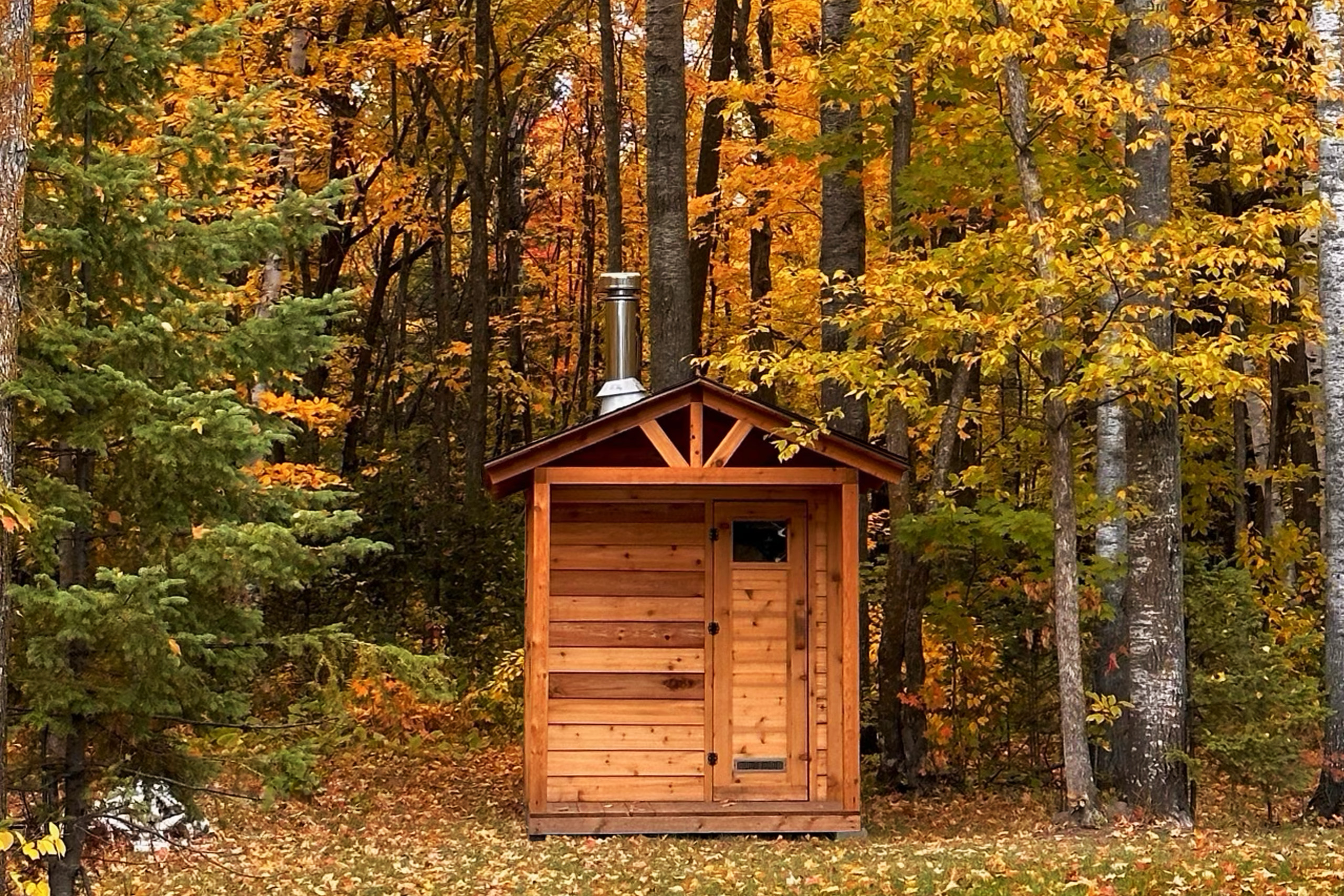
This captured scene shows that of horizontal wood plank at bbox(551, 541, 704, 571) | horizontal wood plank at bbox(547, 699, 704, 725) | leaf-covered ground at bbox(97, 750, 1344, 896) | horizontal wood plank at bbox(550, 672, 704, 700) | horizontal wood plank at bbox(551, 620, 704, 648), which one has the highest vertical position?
horizontal wood plank at bbox(551, 541, 704, 571)

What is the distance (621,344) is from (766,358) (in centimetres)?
235

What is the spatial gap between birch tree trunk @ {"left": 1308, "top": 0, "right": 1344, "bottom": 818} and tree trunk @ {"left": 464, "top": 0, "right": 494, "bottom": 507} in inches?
428

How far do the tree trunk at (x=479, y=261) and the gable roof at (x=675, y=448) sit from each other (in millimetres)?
8008

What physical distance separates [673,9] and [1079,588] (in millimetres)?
6221

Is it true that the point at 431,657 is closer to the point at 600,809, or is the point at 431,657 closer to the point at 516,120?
the point at 600,809

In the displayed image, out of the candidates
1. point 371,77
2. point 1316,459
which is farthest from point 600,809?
point 371,77

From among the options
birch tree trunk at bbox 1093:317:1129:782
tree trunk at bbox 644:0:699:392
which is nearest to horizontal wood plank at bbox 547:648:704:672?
tree trunk at bbox 644:0:699:392

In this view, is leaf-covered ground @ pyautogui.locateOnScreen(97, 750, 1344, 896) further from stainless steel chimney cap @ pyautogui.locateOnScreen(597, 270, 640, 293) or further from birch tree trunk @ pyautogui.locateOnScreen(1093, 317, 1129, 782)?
stainless steel chimney cap @ pyautogui.locateOnScreen(597, 270, 640, 293)

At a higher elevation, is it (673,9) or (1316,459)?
(673,9)

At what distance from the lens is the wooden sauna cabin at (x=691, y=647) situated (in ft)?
37.0

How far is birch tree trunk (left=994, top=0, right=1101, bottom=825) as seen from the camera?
10203 mm

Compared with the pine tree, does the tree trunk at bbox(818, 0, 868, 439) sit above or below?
above

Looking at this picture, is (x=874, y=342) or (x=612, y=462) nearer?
(x=612, y=462)

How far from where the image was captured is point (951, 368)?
18453 millimetres
